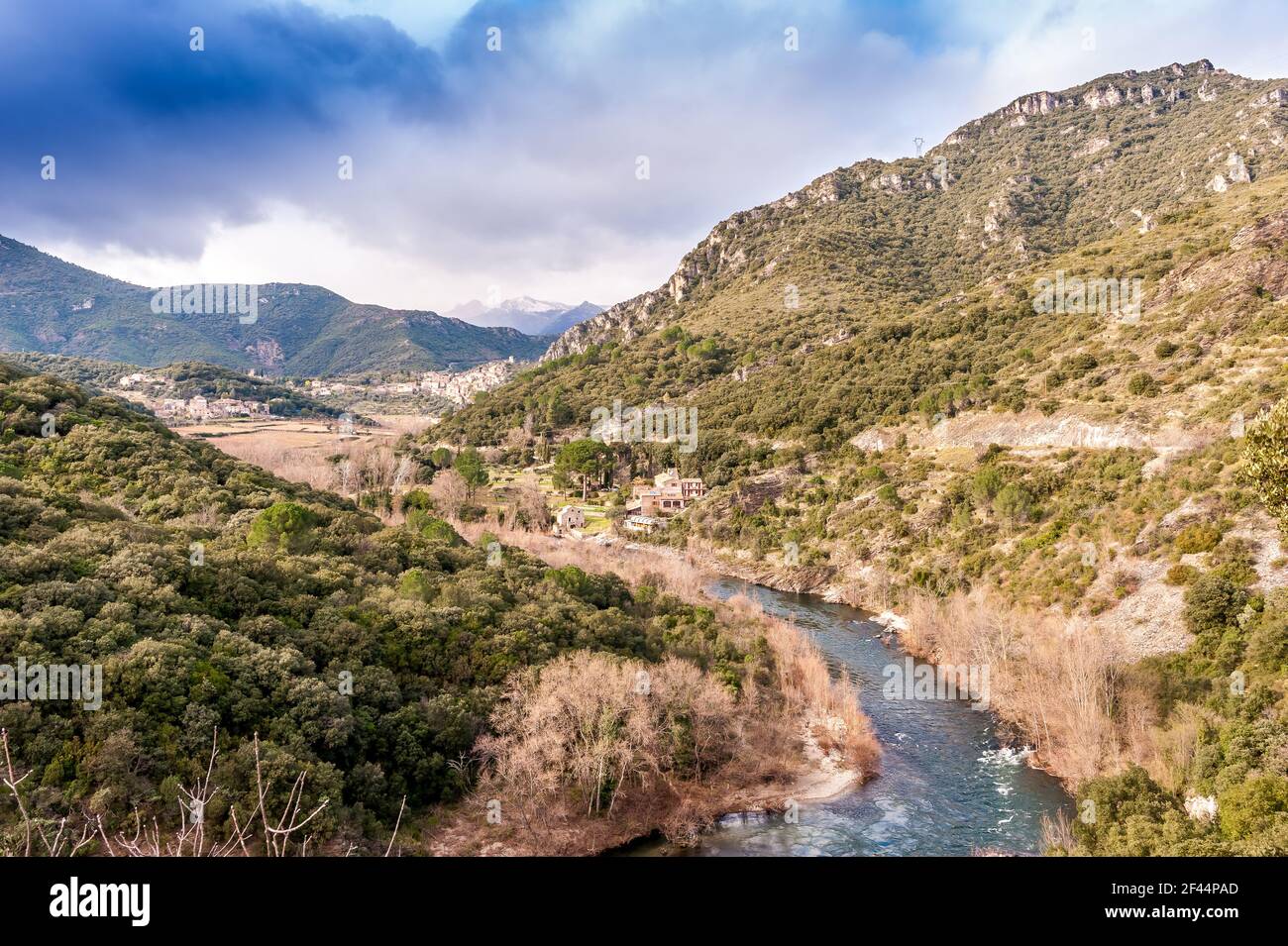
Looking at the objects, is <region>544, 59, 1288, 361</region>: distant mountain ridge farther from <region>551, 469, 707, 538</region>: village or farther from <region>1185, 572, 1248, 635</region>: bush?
<region>1185, 572, 1248, 635</region>: bush

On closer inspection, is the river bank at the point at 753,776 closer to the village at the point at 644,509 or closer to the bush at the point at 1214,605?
the bush at the point at 1214,605

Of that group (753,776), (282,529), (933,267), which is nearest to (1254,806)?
(753,776)

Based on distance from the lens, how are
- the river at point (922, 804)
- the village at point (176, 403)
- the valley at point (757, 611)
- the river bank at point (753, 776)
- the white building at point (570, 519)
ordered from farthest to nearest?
1. the village at point (176, 403)
2. the white building at point (570, 519)
3. the river at point (922, 804)
4. the river bank at point (753, 776)
5. the valley at point (757, 611)

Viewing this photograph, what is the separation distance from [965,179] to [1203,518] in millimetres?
145372

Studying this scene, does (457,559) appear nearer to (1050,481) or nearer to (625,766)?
(625,766)

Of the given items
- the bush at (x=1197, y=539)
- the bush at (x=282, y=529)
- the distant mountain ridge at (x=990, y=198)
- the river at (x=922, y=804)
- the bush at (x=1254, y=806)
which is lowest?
the river at (x=922, y=804)

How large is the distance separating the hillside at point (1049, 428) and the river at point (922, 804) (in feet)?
6.73

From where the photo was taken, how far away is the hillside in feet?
86.9

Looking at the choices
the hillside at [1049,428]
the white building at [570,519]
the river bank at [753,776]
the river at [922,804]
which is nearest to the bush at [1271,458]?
the hillside at [1049,428]

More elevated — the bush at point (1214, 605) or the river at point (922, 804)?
the bush at point (1214, 605)

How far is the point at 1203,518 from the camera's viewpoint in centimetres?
3475

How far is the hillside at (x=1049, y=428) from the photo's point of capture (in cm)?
2648

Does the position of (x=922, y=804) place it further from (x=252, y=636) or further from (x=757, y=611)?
(x=252, y=636)
